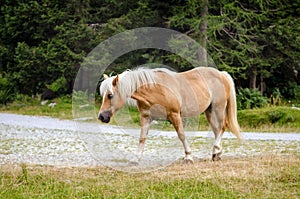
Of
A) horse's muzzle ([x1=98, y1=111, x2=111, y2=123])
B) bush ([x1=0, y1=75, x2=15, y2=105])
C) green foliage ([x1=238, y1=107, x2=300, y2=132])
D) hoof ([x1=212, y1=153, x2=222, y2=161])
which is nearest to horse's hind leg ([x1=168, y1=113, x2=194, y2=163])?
hoof ([x1=212, y1=153, x2=222, y2=161])

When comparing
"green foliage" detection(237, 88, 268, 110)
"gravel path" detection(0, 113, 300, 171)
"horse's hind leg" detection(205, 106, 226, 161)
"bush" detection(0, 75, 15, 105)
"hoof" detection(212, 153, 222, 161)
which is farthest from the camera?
"bush" detection(0, 75, 15, 105)

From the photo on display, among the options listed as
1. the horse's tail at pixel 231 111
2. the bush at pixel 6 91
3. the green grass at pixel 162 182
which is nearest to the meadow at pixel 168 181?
the green grass at pixel 162 182

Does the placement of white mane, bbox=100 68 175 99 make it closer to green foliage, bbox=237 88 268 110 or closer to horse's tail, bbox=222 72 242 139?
horse's tail, bbox=222 72 242 139

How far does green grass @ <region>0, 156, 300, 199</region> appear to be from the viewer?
467cm

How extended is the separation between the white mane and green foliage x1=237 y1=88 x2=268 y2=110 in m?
10.5

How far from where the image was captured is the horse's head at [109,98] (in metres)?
6.23

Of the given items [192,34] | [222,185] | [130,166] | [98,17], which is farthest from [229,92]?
[98,17]

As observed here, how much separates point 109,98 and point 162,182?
1.62 metres

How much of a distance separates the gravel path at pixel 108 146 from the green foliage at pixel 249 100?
4.99 m

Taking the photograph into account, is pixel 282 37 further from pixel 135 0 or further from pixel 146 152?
pixel 146 152

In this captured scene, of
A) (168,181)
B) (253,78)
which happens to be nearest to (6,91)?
(253,78)

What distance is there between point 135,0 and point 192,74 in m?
12.4

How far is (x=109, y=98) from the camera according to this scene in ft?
20.6

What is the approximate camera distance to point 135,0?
1906 cm
